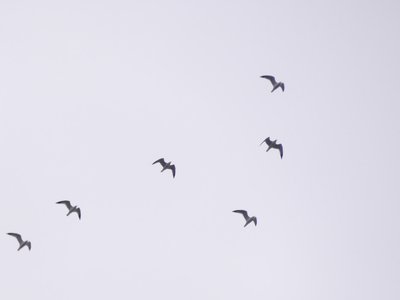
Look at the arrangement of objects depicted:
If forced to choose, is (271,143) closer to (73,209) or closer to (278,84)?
(278,84)

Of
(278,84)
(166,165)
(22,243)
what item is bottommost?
(22,243)

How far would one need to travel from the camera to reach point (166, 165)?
81625mm

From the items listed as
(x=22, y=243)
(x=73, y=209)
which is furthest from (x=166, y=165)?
(x=22, y=243)

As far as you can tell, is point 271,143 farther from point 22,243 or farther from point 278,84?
point 22,243

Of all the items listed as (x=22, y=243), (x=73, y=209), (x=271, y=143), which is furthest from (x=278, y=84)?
(x=22, y=243)

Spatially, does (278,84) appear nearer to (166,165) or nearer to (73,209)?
(166,165)

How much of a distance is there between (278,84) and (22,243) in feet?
101

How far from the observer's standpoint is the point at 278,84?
259 ft

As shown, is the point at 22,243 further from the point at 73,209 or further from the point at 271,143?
the point at 271,143

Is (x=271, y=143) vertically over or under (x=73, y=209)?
over

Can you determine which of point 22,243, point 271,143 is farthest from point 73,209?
point 271,143

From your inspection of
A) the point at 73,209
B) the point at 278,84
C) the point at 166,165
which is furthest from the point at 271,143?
the point at 73,209

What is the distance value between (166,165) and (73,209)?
35.7 ft

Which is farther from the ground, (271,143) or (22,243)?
(271,143)
